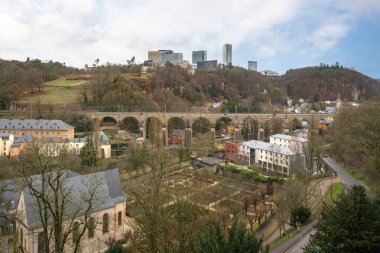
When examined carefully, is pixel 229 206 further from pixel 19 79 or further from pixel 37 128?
pixel 19 79

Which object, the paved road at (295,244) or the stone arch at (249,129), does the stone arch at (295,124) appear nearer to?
the stone arch at (249,129)

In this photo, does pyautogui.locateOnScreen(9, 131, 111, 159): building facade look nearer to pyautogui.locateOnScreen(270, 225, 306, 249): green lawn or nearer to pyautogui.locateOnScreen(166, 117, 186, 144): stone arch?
pyautogui.locateOnScreen(166, 117, 186, 144): stone arch

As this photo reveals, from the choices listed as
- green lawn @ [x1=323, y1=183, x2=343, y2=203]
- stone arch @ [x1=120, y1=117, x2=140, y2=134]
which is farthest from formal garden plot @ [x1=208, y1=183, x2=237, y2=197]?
stone arch @ [x1=120, y1=117, x2=140, y2=134]

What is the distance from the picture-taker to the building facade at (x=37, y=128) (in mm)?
41812

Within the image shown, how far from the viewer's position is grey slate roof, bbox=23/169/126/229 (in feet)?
53.0

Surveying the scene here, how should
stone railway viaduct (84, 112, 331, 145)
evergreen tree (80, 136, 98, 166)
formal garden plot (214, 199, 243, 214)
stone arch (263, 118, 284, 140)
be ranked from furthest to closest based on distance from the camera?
stone railway viaduct (84, 112, 331, 145) < stone arch (263, 118, 284, 140) < evergreen tree (80, 136, 98, 166) < formal garden plot (214, 199, 243, 214)

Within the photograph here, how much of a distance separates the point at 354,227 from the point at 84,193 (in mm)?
12659

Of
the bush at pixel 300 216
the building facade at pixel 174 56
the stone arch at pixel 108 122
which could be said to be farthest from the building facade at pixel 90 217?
the building facade at pixel 174 56

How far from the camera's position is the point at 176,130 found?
51.6m

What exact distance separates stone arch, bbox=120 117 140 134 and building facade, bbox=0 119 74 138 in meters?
13.5

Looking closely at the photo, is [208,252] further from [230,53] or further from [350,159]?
[230,53]

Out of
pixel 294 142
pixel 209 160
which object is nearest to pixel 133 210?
pixel 209 160

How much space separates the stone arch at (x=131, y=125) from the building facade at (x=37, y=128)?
44.4 ft

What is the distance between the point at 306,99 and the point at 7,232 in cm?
10552
